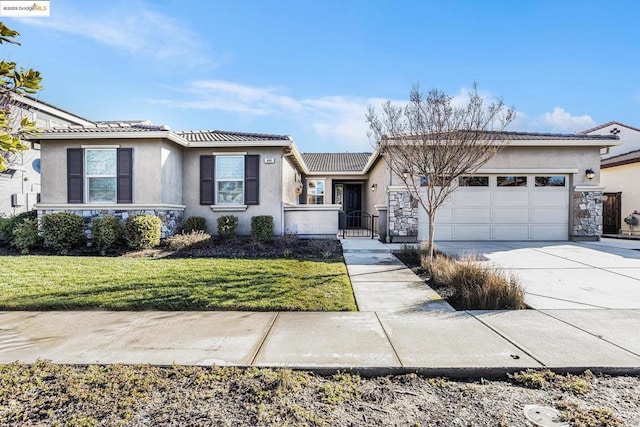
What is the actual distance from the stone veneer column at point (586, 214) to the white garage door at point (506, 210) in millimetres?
296

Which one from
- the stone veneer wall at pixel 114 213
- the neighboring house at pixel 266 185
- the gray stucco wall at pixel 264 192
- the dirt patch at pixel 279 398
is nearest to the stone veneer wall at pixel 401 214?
the neighboring house at pixel 266 185

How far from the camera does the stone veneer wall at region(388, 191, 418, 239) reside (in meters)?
11.8

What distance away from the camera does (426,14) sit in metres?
9.88

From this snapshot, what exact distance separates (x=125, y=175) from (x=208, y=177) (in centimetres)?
255

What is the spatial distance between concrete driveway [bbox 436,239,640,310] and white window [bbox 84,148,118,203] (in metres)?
11.0

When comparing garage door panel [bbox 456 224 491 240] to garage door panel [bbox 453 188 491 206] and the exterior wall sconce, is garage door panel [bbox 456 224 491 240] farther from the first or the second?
the exterior wall sconce

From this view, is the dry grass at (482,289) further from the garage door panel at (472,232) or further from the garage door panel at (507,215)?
the garage door panel at (507,215)

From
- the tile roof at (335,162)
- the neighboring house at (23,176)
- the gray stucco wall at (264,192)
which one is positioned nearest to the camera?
the gray stucco wall at (264,192)

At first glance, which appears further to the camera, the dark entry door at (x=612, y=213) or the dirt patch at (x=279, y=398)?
the dark entry door at (x=612, y=213)

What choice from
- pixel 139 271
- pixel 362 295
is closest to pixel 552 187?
pixel 362 295

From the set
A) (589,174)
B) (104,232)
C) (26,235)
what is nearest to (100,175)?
(104,232)

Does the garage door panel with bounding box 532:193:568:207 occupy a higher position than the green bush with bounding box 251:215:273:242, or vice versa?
the garage door panel with bounding box 532:193:568:207

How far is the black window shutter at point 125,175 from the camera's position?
33.4 feet

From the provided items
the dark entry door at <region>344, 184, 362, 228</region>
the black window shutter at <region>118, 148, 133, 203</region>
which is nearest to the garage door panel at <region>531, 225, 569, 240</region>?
the dark entry door at <region>344, 184, 362, 228</region>
